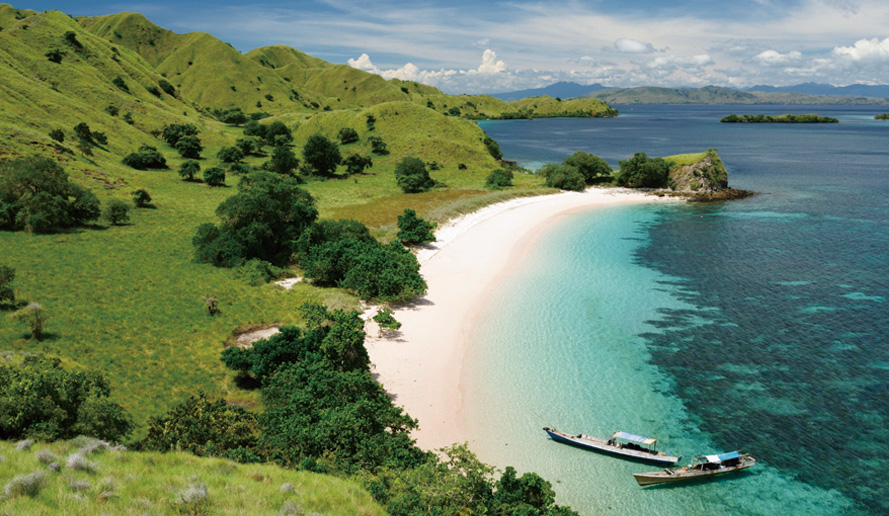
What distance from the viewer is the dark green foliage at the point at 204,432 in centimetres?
1877

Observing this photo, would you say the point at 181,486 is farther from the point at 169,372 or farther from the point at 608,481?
the point at 608,481

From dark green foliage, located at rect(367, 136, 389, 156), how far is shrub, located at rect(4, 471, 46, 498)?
109189 millimetres

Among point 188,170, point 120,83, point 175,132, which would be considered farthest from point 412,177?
point 120,83

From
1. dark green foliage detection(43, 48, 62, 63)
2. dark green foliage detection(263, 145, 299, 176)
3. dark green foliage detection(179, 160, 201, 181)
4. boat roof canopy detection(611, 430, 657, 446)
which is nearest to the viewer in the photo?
boat roof canopy detection(611, 430, 657, 446)

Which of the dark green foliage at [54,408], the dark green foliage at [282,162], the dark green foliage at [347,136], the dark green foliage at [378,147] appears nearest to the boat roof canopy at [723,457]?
the dark green foliage at [54,408]

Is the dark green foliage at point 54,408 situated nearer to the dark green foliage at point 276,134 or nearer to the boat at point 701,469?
the boat at point 701,469

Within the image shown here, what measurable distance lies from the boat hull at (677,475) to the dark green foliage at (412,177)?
68600mm

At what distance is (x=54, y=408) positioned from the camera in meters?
18.1

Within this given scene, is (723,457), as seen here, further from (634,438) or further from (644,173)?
(644,173)

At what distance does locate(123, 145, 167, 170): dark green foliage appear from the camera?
79.4 meters

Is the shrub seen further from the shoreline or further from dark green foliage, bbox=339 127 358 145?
dark green foliage, bbox=339 127 358 145

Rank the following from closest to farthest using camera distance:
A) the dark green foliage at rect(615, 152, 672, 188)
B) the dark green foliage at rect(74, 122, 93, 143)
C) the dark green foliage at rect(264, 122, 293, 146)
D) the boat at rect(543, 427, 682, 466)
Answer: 1. the boat at rect(543, 427, 682, 466)
2. the dark green foliage at rect(74, 122, 93, 143)
3. the dark green foliage at rect(615, 152, 672, 188)
4. the dark green foliage at rect(264, 122, 293, 146)

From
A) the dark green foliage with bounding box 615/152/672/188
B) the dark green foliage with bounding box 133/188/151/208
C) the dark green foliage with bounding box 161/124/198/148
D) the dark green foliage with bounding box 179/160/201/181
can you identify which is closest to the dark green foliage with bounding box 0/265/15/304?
the dark green foliage with bounding box 133/188/151/208

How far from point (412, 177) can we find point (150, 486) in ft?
245
